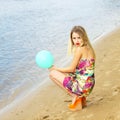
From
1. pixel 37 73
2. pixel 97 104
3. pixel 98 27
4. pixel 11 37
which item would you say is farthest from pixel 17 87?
pixel 98 27

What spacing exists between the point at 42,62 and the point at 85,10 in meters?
14.4

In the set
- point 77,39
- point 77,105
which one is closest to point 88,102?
point 77,105

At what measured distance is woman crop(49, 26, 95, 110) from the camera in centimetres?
500

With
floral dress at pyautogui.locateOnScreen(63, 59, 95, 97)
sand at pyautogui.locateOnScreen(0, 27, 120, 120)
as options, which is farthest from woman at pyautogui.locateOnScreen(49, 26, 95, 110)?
sand at pyautogui.locateOnScreen(0, 27, 120, 120)

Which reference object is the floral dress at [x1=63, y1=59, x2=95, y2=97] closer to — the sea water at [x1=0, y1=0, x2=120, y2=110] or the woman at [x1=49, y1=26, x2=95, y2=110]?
the woman at [x1=49, y1=26, x2=95, y2=110]

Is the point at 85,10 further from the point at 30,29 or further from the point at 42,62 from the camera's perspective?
the point at 42,62

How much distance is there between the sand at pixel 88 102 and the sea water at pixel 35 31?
0.64 metres

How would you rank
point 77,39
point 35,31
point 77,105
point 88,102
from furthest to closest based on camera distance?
point 35,31
point 88,102
point 77,105
point 77,39

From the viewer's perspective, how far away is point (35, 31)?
14.1 meters

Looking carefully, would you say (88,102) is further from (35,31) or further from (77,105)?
(35,31)

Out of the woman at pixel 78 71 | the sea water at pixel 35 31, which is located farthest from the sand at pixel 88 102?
A: the sea water at pixel 35 31

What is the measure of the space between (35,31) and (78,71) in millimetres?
9197

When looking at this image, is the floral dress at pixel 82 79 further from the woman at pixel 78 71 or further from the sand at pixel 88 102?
the sand at pixel 88 102

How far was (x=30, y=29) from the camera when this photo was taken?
48.0 ft
